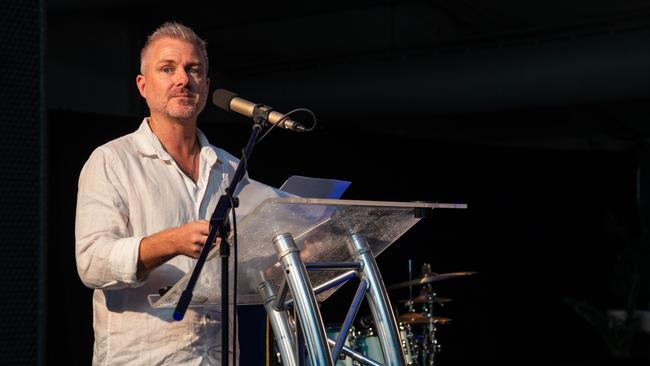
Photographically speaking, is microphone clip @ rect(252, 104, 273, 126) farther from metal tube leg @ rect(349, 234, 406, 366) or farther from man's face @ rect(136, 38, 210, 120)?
man's face @ rect(136, 38, 210, 120)

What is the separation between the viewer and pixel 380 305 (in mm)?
1796

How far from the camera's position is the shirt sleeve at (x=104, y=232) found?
1.92 meters

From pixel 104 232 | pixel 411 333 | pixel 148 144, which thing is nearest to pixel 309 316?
pixel 104 232

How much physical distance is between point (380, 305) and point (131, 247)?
56cm

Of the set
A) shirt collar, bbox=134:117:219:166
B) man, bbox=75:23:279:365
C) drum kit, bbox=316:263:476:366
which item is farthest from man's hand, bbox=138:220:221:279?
drum kit, bbox=316:263:476:366

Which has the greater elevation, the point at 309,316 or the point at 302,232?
the point at 302,232

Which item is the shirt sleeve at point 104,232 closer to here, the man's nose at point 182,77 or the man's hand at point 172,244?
the man's hand at point 172,244

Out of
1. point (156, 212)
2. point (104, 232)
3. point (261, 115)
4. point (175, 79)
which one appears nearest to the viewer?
point (261, 115)

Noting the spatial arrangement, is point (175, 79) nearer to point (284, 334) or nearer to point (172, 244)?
point (172, 244)

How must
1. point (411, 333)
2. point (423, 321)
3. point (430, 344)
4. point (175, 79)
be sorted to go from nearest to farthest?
point (175, 79)
point (423, 321)
point (411, 333)
point (430, 344)

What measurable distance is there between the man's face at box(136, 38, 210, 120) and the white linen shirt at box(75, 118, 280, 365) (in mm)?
102

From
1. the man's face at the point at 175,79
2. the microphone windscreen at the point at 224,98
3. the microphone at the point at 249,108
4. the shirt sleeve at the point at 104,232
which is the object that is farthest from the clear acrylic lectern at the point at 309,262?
the man's face at the point at 175,79

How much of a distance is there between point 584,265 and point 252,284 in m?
8.62

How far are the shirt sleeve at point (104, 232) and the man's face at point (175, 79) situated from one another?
0.22 m
